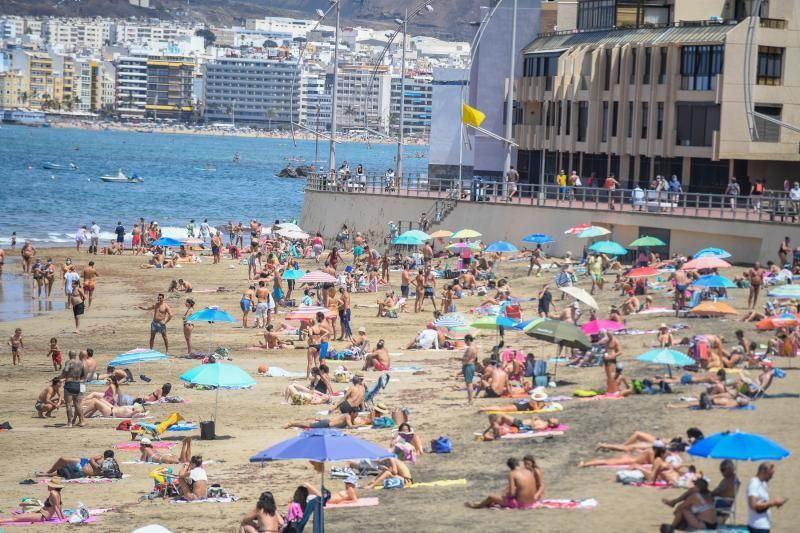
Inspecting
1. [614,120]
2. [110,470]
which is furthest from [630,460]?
[614,120]

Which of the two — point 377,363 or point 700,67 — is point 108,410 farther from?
point 700,67

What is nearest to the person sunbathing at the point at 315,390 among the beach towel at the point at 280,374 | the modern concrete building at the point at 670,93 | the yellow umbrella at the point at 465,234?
the beach towel at the point at 280,374

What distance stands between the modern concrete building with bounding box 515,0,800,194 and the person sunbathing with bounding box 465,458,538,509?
30066 millimetres

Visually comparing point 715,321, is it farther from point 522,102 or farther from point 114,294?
point 522,102

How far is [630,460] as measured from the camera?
56.0 ft

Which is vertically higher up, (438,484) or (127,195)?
(127,195)

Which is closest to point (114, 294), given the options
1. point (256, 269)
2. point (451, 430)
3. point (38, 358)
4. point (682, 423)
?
point (256, 269)

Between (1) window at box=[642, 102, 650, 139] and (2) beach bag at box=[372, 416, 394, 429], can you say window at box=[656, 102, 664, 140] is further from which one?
(2) beach bag at box=[372, 416, 394, 429]

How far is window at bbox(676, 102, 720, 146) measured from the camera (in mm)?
44219

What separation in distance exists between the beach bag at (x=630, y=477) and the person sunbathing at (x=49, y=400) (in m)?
9.96

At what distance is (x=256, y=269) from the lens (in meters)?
43.9

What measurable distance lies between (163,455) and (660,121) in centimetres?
3023

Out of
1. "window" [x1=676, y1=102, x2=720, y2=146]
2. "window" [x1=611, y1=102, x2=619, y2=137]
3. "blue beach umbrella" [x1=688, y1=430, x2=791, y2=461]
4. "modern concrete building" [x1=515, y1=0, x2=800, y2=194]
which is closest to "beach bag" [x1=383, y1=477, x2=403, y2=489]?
"blue beach umbrella" [x1=688, y1=430, x2=791, y2=461]

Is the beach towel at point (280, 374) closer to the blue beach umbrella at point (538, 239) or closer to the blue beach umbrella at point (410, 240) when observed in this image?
the blue beach umbrella at point (538, 239)
